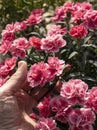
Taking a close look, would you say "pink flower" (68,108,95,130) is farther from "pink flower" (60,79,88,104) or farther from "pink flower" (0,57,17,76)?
"pink flower" (0,57,17,76)

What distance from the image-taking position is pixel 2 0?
4.00m

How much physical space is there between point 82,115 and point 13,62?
2.22 feet

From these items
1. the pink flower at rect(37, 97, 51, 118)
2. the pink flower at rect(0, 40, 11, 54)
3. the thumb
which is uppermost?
the pink flower at rect(0, 40, 11, 54)

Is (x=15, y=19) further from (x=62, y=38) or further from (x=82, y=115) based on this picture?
(x=82, y=115)

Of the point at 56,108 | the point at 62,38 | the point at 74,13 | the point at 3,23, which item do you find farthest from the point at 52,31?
the point at 3,23

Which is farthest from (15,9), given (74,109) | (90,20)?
(74,109)

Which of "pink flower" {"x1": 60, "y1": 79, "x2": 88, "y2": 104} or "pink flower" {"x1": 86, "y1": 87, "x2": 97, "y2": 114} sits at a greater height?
"pink flower" {"x1": 60, "y1": 79, "x2": 88, "y2": 104}

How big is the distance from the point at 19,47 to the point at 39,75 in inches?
15.8

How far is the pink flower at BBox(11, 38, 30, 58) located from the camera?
8.81ft

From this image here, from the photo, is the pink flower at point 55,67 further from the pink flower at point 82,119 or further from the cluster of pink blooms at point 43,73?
the pink flower at point 82,119

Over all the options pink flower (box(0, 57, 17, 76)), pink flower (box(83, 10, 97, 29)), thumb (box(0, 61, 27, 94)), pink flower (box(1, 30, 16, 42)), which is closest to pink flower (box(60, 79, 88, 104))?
thumb (box(0, 61, 27, 94))

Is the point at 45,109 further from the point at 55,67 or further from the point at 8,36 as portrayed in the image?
the point at 8,36

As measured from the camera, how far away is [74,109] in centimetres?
229

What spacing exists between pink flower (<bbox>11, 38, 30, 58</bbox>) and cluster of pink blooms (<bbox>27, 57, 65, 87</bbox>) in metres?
0.31
